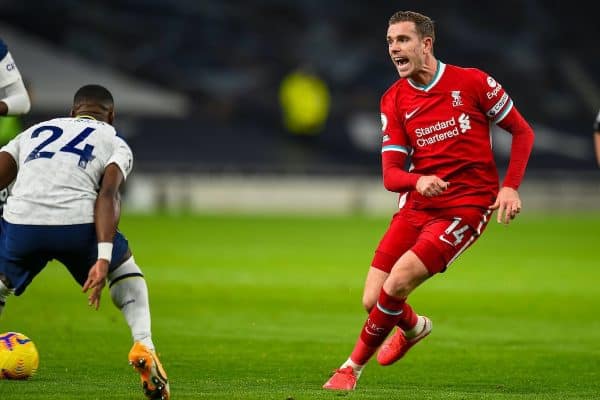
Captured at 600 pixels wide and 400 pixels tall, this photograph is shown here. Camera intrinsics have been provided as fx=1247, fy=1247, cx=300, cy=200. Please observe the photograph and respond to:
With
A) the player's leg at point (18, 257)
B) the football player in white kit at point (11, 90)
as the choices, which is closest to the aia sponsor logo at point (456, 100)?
the player's leg at point (18, 257)

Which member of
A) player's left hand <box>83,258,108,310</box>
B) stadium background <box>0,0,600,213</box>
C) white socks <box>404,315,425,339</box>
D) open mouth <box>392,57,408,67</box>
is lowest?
stadium background <box>0,0,600,213</box>

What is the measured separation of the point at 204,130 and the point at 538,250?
59.0ft

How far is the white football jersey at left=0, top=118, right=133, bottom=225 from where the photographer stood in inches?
273

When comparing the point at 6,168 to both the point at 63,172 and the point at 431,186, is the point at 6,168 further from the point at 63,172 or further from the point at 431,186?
the point at 431,186

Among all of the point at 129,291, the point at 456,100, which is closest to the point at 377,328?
the point at 456,100

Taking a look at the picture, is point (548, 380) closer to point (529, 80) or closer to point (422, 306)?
point (422, 306)

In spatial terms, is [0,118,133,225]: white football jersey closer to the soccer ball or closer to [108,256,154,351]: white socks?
[108,256,154,351]: white socks

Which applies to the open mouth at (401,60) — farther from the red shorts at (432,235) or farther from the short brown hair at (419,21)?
the red shorts at (432,235)

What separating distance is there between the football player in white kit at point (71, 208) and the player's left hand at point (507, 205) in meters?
2.17

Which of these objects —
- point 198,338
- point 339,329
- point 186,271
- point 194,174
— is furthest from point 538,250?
point 194,174

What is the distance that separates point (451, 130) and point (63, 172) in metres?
2.47

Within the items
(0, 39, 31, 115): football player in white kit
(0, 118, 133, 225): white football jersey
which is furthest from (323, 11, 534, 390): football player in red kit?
(0, 39, 31, 115): football player in white kit

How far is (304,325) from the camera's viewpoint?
11539 millimetres

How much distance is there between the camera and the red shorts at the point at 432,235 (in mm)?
7672
